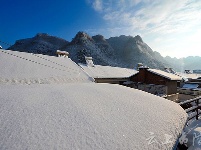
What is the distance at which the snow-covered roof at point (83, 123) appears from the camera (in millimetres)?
1578

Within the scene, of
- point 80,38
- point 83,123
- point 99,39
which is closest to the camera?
point 83,123

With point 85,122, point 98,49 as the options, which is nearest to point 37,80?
point 85,122

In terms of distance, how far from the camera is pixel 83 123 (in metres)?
1.92

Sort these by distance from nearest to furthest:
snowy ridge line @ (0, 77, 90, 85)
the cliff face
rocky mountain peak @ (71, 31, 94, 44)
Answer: snowy ridge line @ (0, 77, 90, 85) → the cliff face → rocky mountain peak @ (71, 31, 94, 44)

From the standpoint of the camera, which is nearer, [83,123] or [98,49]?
[83,123]

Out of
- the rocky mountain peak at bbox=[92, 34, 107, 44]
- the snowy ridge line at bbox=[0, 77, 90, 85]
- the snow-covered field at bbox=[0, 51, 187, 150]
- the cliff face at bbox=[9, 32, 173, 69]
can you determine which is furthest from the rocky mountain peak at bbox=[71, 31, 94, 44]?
the snow-covered field at bbox=[0, 51, 187, 150]

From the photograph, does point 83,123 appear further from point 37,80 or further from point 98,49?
point 98,49

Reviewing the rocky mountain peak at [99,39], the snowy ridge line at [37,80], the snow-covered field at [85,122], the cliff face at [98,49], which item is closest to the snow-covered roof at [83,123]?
the snow-covered field at [85,122]

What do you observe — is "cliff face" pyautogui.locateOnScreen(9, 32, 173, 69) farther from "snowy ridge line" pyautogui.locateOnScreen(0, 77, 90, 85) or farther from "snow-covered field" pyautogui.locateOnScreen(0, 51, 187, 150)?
"snow-covered field" pyautogui.locateOnScreen(0, 51, 187, 150)

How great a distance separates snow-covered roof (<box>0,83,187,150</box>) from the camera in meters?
1.58

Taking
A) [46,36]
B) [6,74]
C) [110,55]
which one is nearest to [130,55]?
[110,55]

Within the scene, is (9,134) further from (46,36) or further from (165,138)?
(46,36)

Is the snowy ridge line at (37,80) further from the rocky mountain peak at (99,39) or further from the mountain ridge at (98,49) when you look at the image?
the rocky mountain peak at (99,39)

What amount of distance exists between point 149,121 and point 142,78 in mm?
18214
